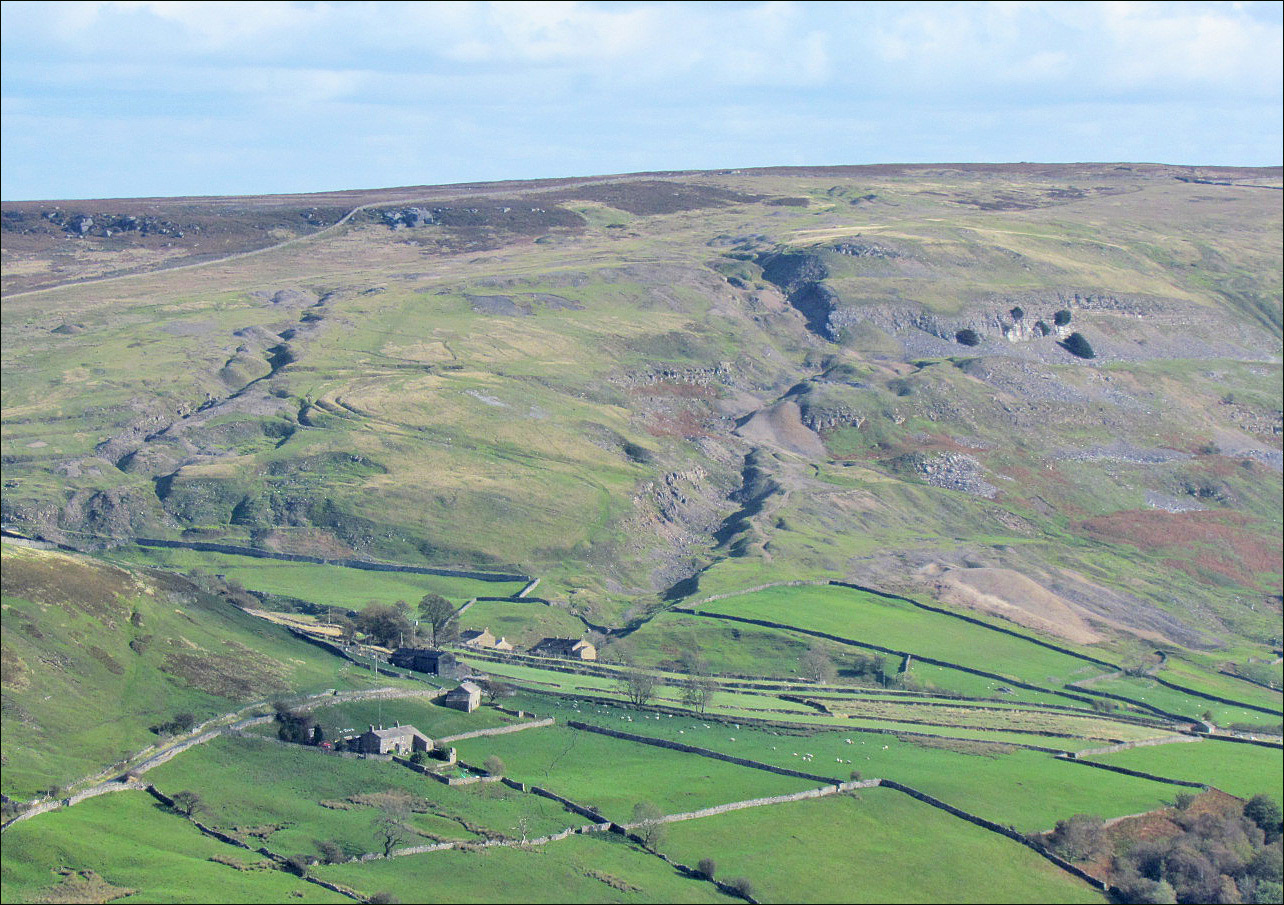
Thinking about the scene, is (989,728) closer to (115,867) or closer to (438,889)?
(438,889)

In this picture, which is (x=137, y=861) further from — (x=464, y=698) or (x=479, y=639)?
(x=479, y=639)

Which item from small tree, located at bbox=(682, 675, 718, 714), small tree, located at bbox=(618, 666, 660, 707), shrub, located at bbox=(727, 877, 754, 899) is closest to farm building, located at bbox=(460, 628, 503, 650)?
small tree, located at bbox=(618, 666, 660, 707)

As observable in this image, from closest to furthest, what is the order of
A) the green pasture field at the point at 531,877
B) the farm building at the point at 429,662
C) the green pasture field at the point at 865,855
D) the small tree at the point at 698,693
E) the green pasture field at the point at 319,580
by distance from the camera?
the green pasture field at the point at 531,877 < the green pasture field at the point at 865,855 < the small tree at the point at 698,693 < the farm building at the point at 429,662 < the green pasture field at the point at 319,580

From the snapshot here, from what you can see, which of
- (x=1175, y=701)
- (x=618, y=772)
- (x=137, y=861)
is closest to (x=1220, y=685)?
(x=1175, y=701)

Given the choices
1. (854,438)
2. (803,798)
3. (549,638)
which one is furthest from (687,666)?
(854,438)

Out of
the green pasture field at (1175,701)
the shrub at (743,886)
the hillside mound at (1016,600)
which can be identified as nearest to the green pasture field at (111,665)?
the shrub at (743,886)

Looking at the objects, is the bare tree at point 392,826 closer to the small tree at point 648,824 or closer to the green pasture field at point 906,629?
the small tree at point 648,824
